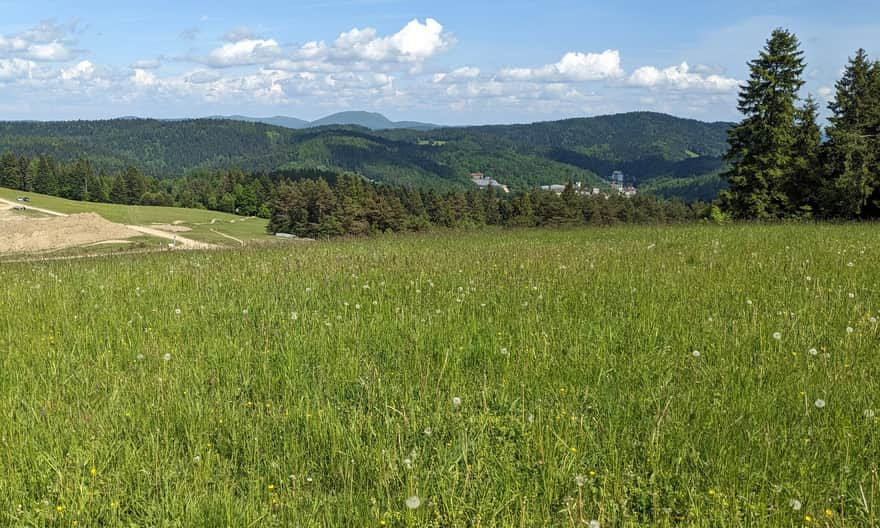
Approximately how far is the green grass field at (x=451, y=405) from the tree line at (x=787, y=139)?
3853 cm

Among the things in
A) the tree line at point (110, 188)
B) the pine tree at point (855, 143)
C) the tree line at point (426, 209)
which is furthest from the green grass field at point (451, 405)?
the tree line at point (110, 188)

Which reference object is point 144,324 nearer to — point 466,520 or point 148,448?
point 148,448

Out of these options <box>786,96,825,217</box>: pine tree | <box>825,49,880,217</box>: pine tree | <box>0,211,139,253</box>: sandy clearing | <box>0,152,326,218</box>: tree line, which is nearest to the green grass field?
<box>0,211,139,253</box>: sandy clearing

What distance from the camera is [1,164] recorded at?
120688mm

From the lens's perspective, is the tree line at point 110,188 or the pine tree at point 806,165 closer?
the pine tree at point 806,165

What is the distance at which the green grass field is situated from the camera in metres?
2.89

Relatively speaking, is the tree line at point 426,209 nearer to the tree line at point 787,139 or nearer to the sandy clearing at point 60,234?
the tree line at point 787,139

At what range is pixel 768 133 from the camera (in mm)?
40969

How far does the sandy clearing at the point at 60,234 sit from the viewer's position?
30.2 meters

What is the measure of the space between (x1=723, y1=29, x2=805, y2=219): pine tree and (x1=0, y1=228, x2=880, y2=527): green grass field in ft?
126

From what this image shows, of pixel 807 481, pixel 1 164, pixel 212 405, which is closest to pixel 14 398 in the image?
pixel 212 405

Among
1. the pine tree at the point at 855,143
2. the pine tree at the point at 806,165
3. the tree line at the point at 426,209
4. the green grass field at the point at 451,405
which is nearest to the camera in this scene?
the green grass field at the point at 451,405

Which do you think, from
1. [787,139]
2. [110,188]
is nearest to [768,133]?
[787,139]

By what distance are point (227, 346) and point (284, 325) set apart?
759 mm
